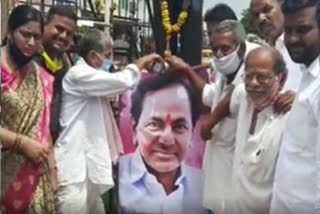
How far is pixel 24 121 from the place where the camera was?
3.50 metres

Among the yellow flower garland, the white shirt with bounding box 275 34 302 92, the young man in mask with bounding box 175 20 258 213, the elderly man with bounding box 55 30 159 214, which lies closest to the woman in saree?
the elderly man with bounding box 55 30 159 214

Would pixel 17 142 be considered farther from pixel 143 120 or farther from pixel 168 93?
pixel 168 93

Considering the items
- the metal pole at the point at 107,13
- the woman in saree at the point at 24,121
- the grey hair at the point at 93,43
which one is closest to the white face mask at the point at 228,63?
the grey hair at the point at 93,43

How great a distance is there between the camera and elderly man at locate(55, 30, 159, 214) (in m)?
3.65

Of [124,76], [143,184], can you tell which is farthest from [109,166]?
[124,76]

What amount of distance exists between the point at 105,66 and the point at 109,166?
1.62 feet

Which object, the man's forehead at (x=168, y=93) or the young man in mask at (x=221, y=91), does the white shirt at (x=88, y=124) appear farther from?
the young man in mask at (x=221, y=91)

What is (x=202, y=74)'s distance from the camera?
3.81m

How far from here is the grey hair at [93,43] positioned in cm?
372

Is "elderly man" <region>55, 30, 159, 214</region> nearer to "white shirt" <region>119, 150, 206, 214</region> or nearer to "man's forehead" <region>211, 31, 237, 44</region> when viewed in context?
"white shirt" <region>119, 150, 206, 214</region>

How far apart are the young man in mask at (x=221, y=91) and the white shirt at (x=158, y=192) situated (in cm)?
11

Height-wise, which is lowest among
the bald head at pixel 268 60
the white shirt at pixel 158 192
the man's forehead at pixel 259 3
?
the white shirt at pixel 158 192

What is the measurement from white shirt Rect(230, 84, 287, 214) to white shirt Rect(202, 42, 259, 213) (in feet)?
0.56

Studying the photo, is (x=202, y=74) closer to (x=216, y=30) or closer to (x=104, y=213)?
(x=216, y=30)
